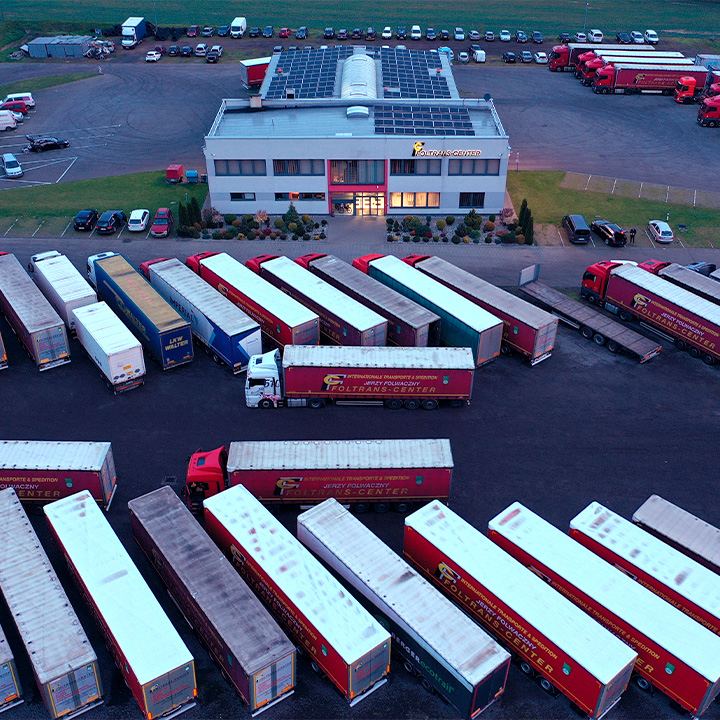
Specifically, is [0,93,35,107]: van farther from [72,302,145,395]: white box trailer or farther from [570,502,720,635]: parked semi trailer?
[570,502,720,635]: parked semi trailer

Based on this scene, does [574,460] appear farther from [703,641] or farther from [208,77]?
[208,77]

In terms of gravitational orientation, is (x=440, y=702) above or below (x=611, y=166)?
below

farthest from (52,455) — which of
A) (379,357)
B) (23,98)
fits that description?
(23,98)

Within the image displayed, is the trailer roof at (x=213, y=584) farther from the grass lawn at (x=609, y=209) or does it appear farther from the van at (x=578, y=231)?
the grass lawn at (x=609, y=209)

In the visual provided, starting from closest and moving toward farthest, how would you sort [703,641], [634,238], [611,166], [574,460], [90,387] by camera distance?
[703,641] < [574,460] < [90,387] < [634,238] < [611,166]

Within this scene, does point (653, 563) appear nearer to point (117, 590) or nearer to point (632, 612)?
point (632, 612)

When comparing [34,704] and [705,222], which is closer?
[34,704]

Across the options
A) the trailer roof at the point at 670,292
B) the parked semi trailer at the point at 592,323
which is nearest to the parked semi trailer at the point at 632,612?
the parked semi trailer at the point at 592,323

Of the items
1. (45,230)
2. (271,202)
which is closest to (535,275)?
(271,202)
